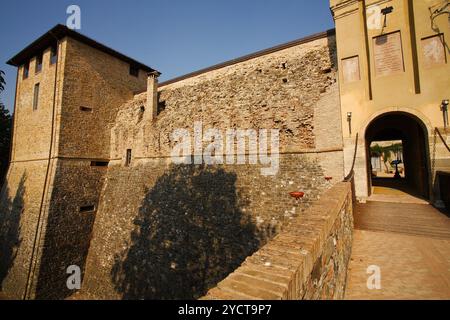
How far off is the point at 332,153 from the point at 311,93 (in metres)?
2.40

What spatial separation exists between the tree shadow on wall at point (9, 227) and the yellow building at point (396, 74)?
17137mm

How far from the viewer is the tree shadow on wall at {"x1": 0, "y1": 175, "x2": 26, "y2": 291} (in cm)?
1188

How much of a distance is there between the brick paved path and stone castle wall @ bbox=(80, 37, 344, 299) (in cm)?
243

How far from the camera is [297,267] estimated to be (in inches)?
68.8

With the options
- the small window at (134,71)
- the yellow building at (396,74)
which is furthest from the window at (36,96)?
the yellow building at (396,74)

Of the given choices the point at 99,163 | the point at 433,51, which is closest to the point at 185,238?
the point at 99,163

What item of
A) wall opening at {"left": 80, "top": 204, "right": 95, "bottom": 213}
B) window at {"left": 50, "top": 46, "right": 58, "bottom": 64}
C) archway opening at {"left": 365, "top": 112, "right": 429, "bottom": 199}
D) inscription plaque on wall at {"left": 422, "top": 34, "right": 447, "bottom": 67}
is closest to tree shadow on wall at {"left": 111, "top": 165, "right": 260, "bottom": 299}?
wall opening at {"left": 80, "top": 204, "right": 95, "bottom": 213}

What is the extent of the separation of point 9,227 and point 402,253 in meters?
18.6

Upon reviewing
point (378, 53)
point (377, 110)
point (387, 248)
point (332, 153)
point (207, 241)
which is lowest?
point (207, 241)

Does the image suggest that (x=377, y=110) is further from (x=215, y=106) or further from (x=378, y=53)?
(x=215, y=106)

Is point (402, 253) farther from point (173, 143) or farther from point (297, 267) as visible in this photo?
point (173, 143)

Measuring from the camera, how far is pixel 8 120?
17.7 metres

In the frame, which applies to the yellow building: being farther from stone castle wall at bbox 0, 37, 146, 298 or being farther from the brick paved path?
stone castle wall at bbox 0, 37, 146, 298
